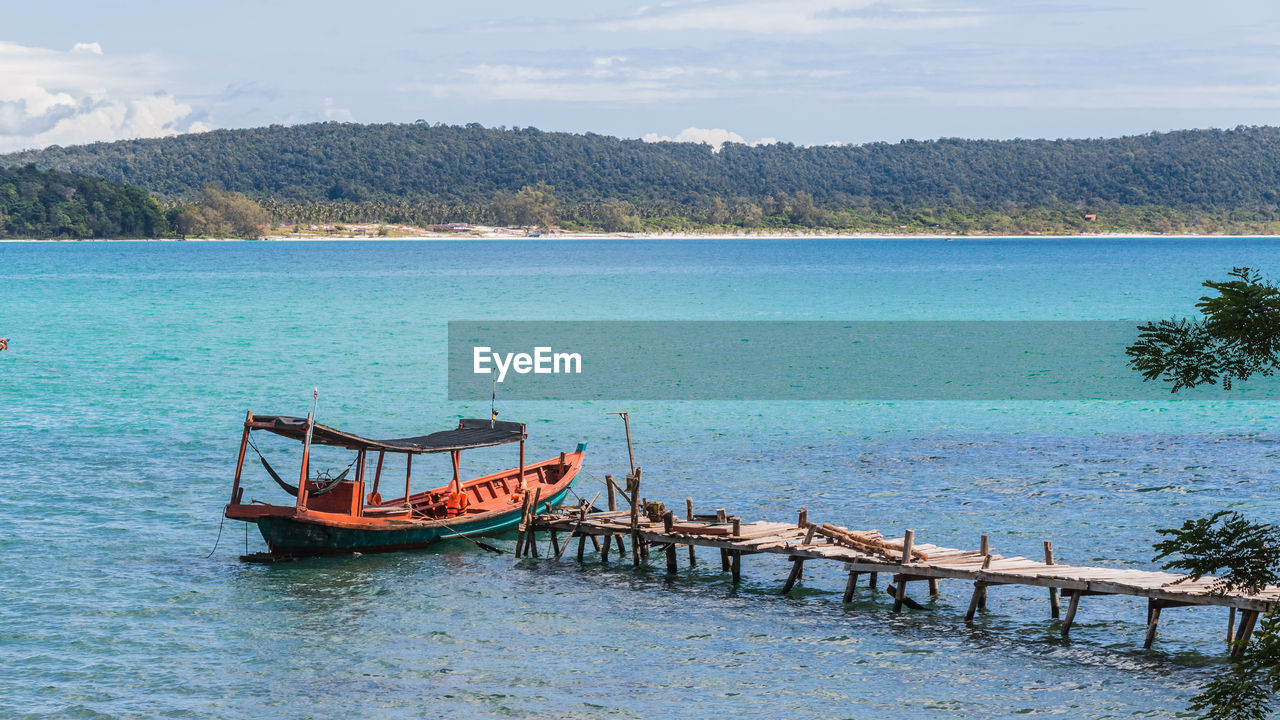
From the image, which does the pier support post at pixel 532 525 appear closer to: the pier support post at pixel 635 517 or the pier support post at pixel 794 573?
the pier support post at pixel 635 517

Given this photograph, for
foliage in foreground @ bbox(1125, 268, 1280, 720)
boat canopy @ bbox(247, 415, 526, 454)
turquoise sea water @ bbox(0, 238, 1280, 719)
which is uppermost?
foliage in foreground @ bbox(1125, 268, 1280, 720)

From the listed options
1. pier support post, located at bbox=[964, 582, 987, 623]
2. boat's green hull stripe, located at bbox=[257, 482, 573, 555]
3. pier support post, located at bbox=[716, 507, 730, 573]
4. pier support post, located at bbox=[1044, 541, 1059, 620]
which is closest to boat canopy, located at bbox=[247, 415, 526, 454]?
boat's green hull stripe, located at bbox=[257, 482, 573, 555]

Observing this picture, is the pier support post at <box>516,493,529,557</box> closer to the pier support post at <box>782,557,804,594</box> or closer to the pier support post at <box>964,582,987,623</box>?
the pier support post at <box>782,557,804,594</box>

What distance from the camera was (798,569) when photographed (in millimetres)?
24531

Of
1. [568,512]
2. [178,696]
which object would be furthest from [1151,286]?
[178,696]

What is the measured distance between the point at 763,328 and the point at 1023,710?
7458 centimetres

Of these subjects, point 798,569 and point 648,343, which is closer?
point 798,569

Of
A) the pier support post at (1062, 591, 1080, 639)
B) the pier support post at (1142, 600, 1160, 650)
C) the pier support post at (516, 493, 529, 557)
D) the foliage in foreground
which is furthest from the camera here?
the pier support post at (516, 493, 529, 557)

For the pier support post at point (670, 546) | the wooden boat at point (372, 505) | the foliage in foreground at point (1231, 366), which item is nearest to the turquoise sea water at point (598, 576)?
the pier support post at point (670, 546)

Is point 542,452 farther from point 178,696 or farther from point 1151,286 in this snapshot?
point 1151,286

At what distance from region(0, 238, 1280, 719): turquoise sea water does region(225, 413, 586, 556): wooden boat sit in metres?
0.58

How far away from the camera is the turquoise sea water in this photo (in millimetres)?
19447

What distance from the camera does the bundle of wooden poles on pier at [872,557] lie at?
67.0 feet

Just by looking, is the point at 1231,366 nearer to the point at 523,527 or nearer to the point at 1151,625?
the point at 1151,625
